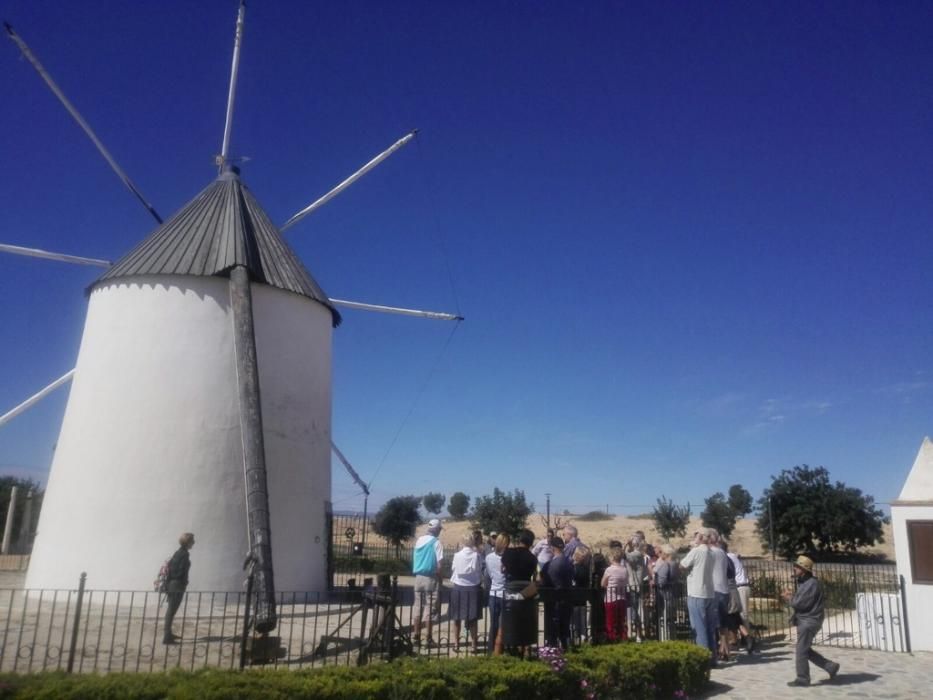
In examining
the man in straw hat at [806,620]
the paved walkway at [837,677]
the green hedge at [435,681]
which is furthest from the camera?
the man in straw hat at [806,620]

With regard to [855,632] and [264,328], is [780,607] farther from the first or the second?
[264,328]

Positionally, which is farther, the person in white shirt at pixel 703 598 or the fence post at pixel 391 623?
the person in white shirt at pixel 703 598

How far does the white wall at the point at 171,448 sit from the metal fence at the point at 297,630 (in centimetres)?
69

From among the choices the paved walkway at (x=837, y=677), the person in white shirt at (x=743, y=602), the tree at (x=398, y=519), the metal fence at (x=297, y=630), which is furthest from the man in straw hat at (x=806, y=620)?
the tree at (x=398, y=519)

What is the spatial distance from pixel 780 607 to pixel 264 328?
13.6m

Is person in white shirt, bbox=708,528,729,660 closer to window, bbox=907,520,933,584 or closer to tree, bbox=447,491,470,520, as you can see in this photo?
window, bbox=907,520,933,584

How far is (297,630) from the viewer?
11.6 metres

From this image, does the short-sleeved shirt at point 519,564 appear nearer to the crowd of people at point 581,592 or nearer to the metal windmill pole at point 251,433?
the crowd of people at point 581,592

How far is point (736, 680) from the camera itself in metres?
9.35

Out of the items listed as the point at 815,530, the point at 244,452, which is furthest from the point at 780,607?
the point at 815,530

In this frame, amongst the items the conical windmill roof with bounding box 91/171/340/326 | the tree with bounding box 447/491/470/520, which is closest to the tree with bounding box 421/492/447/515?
the tree with bounding box 447/491/470/520

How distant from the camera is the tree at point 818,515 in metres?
41.5

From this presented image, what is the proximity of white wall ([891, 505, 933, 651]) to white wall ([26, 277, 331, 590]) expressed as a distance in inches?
434

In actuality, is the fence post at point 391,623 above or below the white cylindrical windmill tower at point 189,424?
below
